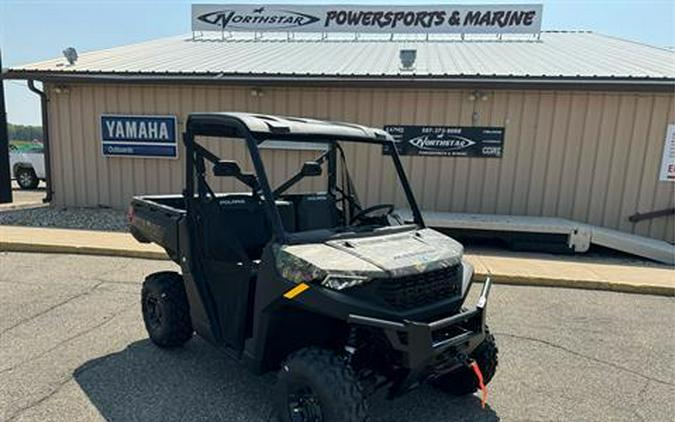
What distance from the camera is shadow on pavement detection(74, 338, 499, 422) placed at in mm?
3010

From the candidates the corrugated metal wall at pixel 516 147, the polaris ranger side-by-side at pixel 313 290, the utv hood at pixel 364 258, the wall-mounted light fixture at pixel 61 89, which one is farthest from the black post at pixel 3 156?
the utv hood at pixel 364 258

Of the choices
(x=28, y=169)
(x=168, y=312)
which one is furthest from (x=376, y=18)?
(x=28, y=169)

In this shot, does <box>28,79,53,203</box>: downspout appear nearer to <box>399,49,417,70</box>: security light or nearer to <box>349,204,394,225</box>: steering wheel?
<box>399,49,417,70</box>: security light

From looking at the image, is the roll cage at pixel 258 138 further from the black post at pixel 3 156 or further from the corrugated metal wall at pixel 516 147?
the black post at pixel 3 156

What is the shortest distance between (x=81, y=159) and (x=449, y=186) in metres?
8.36

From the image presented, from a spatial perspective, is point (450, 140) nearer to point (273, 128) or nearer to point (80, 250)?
point (273, 128)

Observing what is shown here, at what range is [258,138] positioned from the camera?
2.92 meters

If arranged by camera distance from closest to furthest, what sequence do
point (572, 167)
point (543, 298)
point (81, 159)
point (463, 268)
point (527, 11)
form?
point (463, 268), point (543, 298), point (572, 167), point (81, 159), point (527, 11)

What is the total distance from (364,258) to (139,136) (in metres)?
8.67

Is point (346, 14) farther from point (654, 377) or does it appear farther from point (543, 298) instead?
point (654, 377)

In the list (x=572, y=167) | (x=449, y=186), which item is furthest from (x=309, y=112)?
(x=572, y=167)

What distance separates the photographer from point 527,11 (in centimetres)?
1273

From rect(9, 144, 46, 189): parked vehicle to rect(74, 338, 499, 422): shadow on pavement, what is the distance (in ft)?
51.7

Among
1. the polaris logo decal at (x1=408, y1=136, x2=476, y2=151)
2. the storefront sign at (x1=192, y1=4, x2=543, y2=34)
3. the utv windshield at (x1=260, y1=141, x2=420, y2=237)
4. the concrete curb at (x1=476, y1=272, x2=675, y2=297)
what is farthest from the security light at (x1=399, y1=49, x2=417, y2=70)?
the concrete curb at (x1=476, y1=272, x2=675, y2=297)
